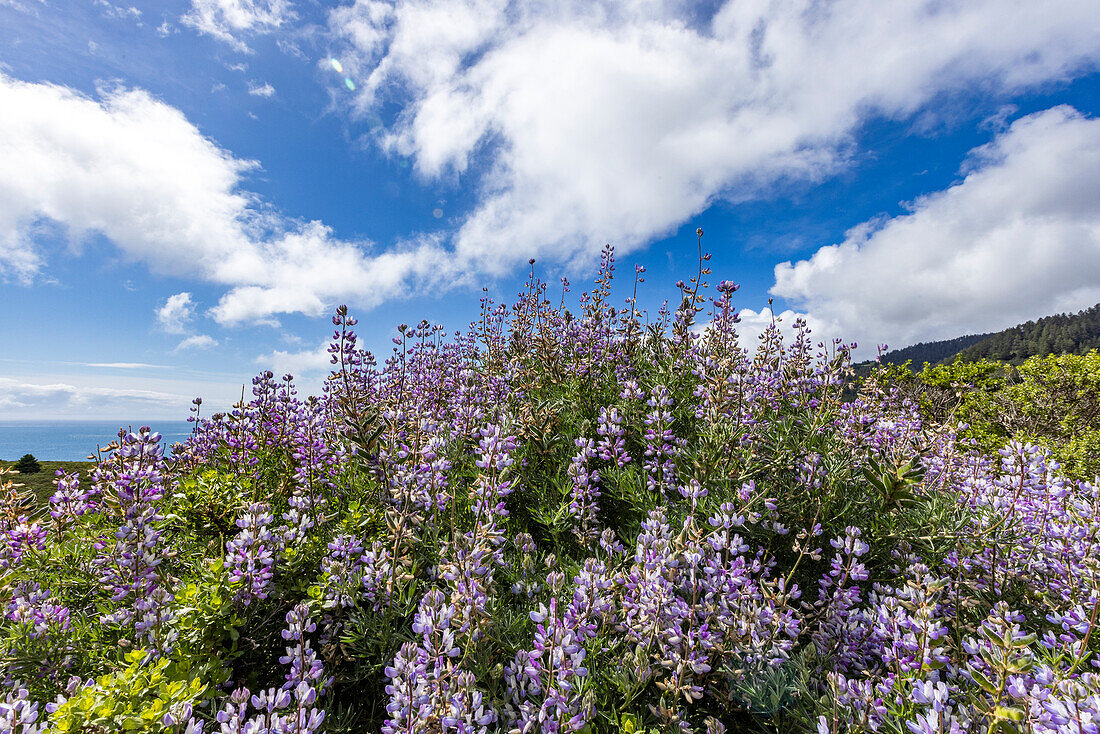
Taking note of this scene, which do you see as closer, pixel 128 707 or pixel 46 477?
pixel 128 707

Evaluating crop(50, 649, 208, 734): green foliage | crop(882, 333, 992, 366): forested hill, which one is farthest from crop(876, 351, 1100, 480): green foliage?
crop(882, 333, 992, 366): forested hill

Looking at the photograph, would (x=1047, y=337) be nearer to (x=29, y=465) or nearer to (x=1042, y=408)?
(x=1042, y=408)

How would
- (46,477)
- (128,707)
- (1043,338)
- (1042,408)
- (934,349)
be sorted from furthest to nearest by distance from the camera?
(934,349), (1043,338), (1042,408), (46,477), (128,707)

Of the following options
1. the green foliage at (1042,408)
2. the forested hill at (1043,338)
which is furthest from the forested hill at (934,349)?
the green foliage at (1042,408)

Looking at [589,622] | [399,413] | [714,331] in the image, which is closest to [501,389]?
[399,413]

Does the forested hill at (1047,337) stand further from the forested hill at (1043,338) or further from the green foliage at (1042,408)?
the green foliage at (1042,408)

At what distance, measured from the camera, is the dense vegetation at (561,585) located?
191cm

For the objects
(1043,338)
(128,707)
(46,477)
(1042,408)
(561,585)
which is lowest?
(128,707)

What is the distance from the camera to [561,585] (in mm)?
2252

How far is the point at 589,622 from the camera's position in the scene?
7.41 feet

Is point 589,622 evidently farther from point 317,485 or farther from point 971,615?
point 317,485

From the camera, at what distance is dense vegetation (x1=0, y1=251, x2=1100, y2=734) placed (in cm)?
191

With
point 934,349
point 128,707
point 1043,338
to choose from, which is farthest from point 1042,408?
point 934,349

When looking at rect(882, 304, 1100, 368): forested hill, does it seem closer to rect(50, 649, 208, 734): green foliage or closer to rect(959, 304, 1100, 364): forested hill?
rect(959, 304, 1100, 364): forested hill
